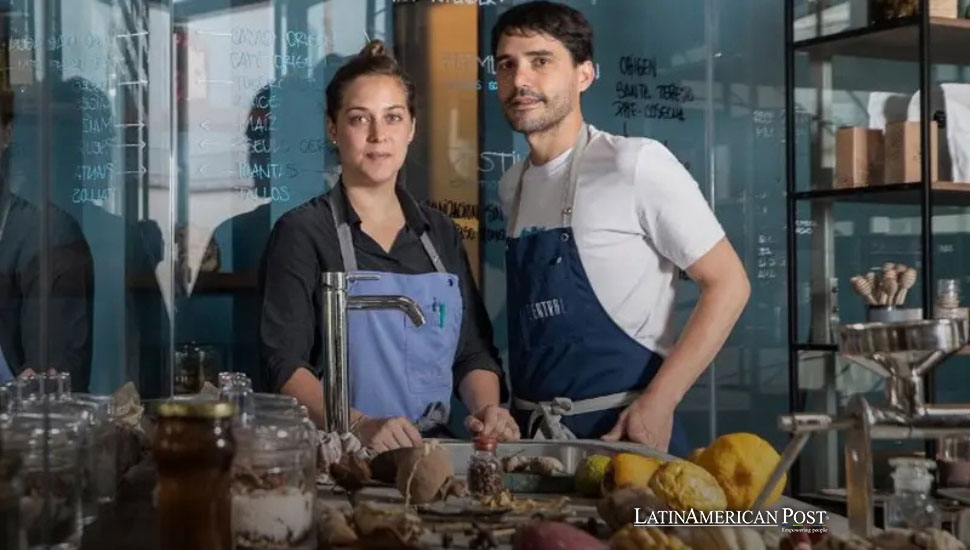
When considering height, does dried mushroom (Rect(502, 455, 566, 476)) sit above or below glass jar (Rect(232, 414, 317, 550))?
below

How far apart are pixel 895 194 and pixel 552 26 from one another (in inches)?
58.5

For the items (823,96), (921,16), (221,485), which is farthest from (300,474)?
(823,96)

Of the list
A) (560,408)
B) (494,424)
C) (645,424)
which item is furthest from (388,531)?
(645,424)

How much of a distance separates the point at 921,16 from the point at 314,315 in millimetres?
2255

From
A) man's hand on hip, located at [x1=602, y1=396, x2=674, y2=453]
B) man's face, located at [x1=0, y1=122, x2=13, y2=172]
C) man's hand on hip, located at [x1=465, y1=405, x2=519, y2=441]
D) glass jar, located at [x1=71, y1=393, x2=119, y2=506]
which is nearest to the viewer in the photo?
glass jar, located at [x1=71, y1=393, x2=119, y2=506]

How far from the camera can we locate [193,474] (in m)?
1.15

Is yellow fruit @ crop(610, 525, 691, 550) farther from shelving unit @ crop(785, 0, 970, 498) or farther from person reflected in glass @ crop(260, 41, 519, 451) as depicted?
shelving unit @ crop(785, 0, 970, 498)

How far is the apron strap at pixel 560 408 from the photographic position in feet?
8.46

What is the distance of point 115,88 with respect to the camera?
3914mm

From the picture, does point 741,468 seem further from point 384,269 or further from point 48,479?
point 384,269

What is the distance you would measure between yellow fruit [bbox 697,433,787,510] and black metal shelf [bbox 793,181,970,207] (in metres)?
2.61

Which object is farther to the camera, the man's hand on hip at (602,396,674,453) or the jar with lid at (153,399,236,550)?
the man's hand on hip at (602,396,674,453)

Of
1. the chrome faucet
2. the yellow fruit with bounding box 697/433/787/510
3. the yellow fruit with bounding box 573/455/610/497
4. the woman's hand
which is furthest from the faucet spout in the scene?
the yellow fruit with bounding box 697/433/787/510

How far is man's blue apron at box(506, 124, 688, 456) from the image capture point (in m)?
3.03
